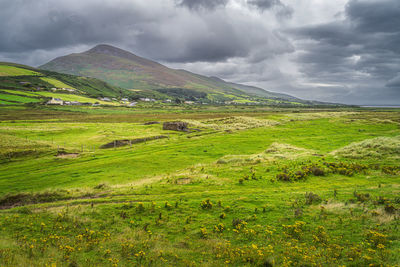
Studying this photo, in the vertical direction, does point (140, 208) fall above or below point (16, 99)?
below

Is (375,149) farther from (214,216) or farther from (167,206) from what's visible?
(167,206)

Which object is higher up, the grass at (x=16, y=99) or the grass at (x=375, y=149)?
the grass at (x=16, y=99)

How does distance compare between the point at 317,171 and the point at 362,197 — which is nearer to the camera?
the point at 362,197

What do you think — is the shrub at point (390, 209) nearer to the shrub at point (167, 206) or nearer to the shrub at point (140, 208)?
the shrub at point (167, 206)

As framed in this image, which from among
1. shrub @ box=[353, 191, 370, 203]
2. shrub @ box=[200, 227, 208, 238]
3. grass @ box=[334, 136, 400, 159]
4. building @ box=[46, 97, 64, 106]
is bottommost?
shrub @ box=[200, 227, 208, 238]

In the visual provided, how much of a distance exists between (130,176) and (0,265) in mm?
22833

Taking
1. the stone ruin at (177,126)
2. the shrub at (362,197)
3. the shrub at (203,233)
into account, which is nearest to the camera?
the shrub at (203,233)

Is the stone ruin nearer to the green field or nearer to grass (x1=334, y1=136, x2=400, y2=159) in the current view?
the green field

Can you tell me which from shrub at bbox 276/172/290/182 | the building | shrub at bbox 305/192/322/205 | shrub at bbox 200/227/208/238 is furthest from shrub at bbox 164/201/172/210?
the building

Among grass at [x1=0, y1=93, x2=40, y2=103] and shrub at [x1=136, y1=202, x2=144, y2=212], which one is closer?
shrub at [x1=136, y1=202, x2=144, y2=212]

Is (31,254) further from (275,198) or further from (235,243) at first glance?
(275,198)

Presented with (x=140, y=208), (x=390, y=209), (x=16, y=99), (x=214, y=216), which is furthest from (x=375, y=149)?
(x=16, y=99)

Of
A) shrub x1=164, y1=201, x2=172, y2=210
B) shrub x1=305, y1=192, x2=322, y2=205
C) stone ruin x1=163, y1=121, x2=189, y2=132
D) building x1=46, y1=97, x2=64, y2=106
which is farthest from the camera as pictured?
building x1=46, y1=97, x2=64, y2=106

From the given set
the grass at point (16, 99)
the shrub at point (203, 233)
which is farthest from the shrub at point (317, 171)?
the grass at point (16, 99)
